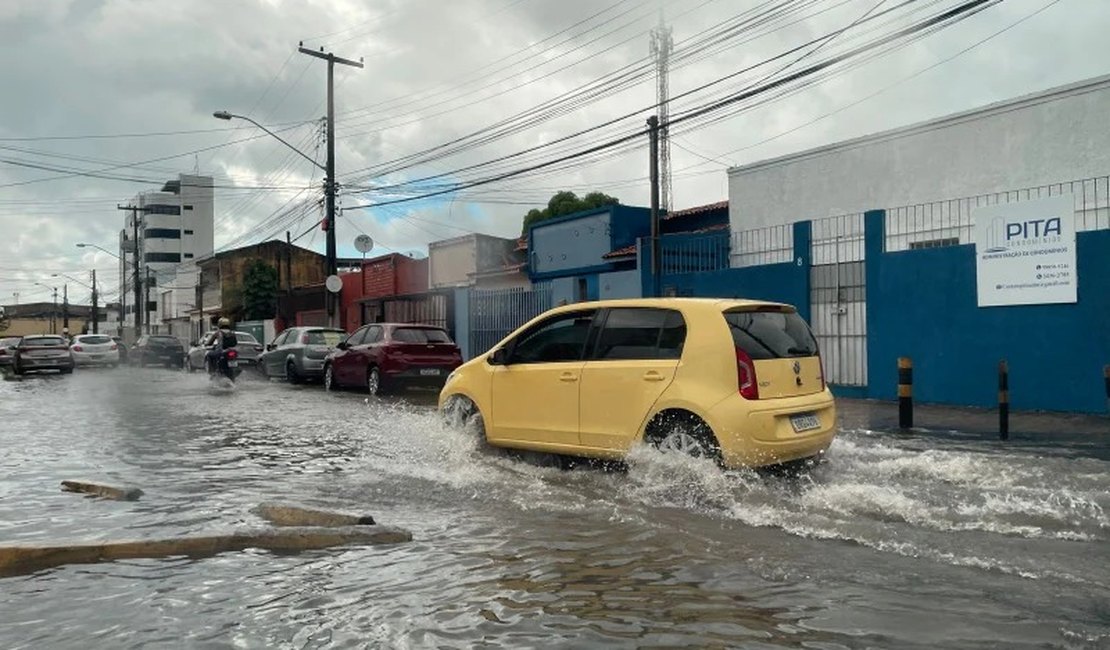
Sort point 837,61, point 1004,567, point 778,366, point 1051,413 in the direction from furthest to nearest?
point 837,61 < point 1051,413 < point 778,366 < point 1004,567

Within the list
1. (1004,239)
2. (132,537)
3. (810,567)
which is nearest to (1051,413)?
(1004,239)

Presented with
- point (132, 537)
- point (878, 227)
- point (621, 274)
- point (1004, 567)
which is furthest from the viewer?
point (621, 274)

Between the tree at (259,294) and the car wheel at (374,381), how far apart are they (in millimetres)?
31626

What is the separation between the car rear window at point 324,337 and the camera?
19.9 m

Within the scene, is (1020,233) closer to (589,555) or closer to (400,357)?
(589,555)

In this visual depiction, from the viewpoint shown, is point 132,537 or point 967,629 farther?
point 132,537

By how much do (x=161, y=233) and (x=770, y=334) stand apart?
390 feet

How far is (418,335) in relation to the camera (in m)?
16.1

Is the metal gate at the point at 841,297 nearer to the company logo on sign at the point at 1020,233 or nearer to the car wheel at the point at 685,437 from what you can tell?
the company logo on sign at the point at 1020,233

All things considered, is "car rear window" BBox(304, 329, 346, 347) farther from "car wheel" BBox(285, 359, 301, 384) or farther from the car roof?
the car roof

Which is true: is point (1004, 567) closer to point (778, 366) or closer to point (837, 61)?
point (778, 366)

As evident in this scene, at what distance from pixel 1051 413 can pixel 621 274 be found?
1021 cm

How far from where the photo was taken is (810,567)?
14.2 feet

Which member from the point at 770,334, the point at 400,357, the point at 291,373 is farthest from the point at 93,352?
the point at 770,334
